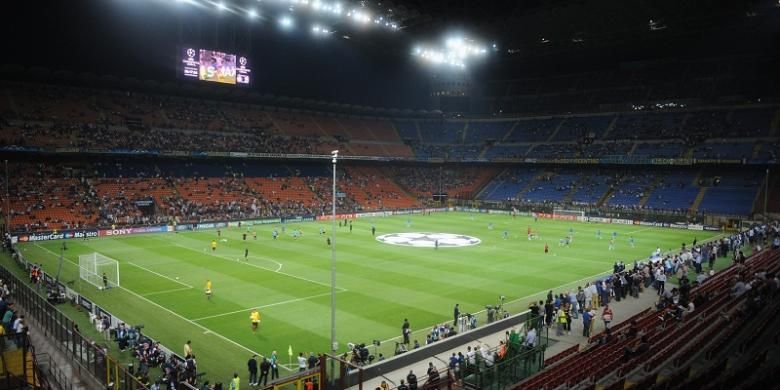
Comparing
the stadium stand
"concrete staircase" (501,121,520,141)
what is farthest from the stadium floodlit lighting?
the stadium stand

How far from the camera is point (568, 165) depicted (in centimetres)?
8500

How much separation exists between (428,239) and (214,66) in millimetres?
33106

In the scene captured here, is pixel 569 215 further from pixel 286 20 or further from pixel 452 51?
pixel 286 20

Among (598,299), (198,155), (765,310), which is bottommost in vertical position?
(598,299)

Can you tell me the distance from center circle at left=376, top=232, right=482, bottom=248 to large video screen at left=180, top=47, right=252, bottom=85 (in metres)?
28.3

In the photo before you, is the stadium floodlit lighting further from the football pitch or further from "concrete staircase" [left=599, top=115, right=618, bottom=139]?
the football pitch

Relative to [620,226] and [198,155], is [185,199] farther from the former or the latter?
[620,226]

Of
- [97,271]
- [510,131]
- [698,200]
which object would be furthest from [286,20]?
[510,131]

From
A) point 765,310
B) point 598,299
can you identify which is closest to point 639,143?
point 598,299

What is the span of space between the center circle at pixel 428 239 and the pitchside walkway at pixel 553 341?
20.8 m

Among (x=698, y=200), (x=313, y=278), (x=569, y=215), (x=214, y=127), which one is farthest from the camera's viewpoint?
(x=214, y=127)

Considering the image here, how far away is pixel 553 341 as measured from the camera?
20766mm

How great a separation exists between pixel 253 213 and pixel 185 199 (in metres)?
7.78

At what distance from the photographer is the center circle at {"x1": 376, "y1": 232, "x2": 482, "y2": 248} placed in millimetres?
46875
